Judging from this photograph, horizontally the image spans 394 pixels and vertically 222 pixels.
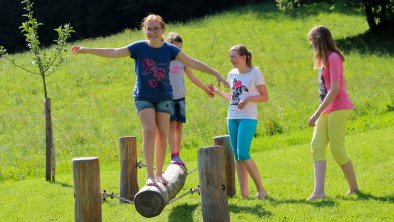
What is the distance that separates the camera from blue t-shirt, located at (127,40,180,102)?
341 inches

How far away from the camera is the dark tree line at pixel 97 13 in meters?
58.9

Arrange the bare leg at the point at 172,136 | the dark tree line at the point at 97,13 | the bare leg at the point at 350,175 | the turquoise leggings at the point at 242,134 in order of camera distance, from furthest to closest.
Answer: the dark tree line at the point at 97,13, the bare leg at the point at 172,136, the turquoise leggings at the point at 242,134, the bare leg at the point at 350,175

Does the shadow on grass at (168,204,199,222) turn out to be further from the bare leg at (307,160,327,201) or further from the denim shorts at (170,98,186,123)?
the bare leg at (307,160,327,201)

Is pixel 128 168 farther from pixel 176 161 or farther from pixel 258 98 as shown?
pixel 258 98

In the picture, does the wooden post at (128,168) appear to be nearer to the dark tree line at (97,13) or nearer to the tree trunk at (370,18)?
the tree trunk at (370,18)

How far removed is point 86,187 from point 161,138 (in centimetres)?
174

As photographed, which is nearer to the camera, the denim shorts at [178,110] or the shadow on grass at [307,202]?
the shadow on grass at [307,202]

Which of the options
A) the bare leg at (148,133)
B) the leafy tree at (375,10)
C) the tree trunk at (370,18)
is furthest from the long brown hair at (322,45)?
the tree trunk at (370,18)

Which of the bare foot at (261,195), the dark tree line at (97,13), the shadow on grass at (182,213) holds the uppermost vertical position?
the dark tree line at (97,13)

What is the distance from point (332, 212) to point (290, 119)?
39.3ft

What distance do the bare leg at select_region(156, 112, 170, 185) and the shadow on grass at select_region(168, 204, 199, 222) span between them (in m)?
0.57

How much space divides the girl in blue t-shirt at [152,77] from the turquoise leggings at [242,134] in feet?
3.25

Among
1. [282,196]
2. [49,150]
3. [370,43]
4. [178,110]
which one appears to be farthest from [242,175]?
[370,43]

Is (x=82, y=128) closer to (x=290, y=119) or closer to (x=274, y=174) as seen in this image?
(x=290, y=119)
